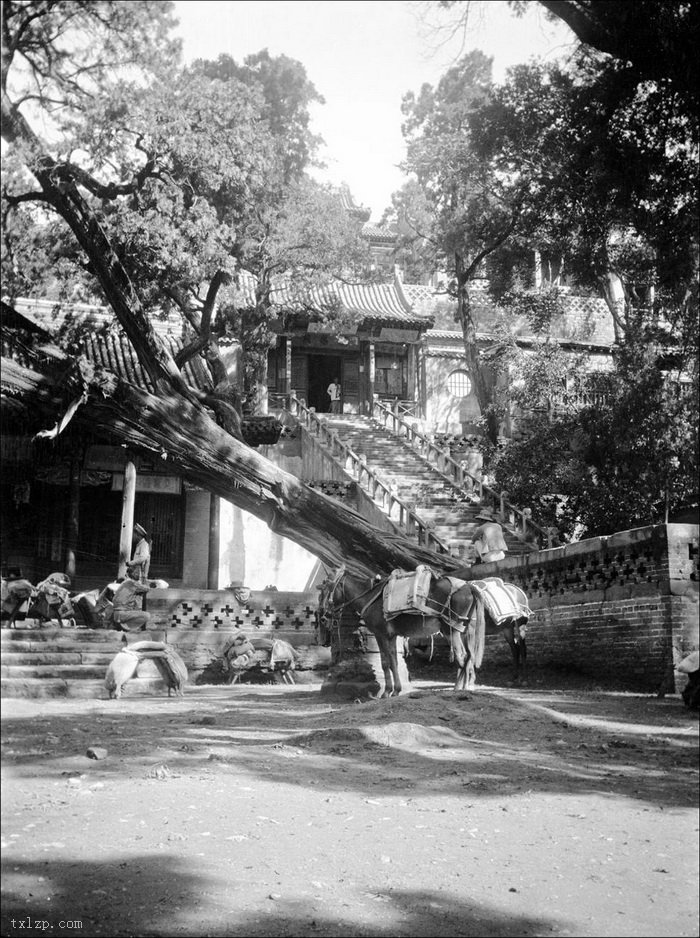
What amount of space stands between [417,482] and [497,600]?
438 inches

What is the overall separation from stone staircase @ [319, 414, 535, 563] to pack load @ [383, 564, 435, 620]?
733cm

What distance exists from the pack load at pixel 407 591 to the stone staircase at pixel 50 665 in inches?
66.9

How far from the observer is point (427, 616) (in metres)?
6.43

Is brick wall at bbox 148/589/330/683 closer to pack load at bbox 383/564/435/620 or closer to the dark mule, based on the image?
the dark mule

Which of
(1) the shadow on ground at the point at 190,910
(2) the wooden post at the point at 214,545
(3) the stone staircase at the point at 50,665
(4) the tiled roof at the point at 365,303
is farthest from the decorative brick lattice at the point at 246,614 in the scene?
(1) the shadow on ground at the point at 190,910

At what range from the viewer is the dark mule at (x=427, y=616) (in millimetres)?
5773

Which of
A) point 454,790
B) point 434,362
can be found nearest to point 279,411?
point 434,362

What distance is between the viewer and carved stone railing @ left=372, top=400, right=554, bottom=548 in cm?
1388

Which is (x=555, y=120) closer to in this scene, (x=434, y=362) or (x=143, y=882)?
(x=143, y=882)

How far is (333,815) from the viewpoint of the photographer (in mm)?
2830

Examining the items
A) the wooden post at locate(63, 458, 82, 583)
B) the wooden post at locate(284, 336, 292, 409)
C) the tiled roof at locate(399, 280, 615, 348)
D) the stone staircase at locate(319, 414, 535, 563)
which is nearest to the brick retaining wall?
the wooden post at locate(63, 458, 82, 583)

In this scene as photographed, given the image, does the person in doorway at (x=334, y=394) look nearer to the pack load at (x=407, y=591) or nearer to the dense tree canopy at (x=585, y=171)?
the dense tree canopy at (x=585, y=171)

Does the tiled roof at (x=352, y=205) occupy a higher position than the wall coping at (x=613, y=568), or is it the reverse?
the tiled roof at (x=352, y=205)

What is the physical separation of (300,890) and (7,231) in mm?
2379
